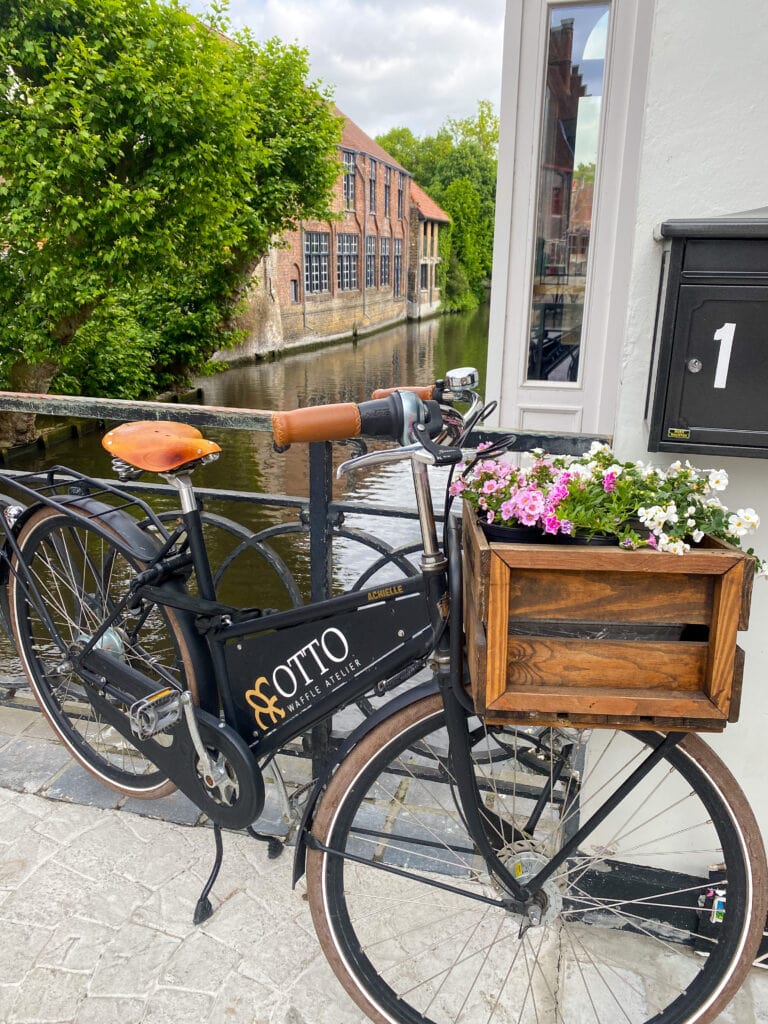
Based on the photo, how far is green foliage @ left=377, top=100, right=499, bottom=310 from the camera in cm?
6144

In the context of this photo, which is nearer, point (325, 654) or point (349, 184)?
point (325, 654)

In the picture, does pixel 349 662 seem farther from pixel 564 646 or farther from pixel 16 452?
pixel 16 452

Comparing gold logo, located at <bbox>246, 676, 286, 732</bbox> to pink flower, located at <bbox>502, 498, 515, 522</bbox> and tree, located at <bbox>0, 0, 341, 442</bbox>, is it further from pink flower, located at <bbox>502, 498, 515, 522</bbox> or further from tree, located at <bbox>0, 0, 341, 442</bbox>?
tree, located at <bbox>0, 0, 341, 442</bbox>

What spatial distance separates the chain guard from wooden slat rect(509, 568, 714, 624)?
990 mm

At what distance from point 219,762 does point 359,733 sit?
0.58m

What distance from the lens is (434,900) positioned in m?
2.15

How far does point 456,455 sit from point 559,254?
2.55 metres

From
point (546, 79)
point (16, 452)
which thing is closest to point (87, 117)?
point (16, 452)

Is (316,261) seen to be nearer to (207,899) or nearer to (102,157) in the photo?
(102,157)

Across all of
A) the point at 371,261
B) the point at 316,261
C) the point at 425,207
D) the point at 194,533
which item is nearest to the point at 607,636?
the point at 194,533

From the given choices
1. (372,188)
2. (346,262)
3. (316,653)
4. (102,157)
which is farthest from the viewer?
(372,188)

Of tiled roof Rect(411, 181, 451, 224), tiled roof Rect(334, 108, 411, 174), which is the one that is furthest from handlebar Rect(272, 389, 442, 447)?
tiled roof Rect(411, 181, 451, 224)

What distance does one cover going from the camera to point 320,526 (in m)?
2.29

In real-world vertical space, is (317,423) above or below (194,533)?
above
